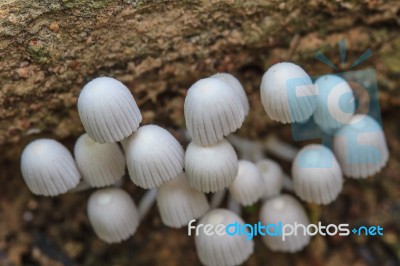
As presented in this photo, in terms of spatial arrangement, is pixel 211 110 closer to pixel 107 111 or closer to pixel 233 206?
pixel 107 111

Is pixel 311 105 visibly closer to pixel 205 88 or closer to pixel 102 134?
pixel 205 88

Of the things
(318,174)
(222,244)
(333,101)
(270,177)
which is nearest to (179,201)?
(222,244)

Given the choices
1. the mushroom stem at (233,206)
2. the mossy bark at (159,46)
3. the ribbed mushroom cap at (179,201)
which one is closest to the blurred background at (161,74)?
the mossy bark at (159,46)

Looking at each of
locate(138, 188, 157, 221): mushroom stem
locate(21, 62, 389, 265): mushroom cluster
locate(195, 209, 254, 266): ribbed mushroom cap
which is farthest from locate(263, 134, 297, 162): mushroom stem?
locate(138, 188, 157, 221): mushroom stem

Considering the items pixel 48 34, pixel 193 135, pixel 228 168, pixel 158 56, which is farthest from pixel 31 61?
pixel 228 168

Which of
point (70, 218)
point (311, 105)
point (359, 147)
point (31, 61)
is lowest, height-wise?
point (70, 218)

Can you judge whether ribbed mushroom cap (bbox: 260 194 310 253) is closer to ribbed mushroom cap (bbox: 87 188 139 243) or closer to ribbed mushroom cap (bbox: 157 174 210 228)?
ribbed mushroom cap (bbox: 157 174 210 228)

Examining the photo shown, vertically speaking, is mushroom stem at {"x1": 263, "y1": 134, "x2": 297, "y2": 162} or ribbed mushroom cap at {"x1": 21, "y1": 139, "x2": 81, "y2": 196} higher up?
ribbed mushroom cap at {"x1": 21, "y1": 139, "x2": 81, "y2": 196}
